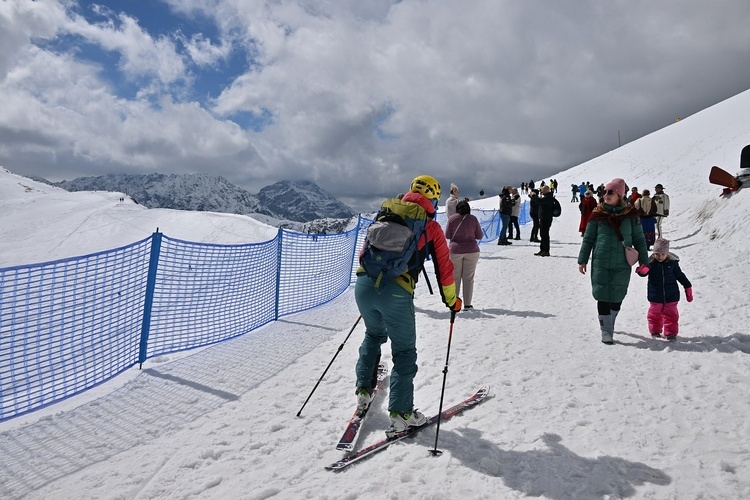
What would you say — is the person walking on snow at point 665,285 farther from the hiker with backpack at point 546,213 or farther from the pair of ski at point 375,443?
the hiker with backpack at point 546,213

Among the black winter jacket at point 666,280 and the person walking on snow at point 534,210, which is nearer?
the black winter jacket at point 666,280

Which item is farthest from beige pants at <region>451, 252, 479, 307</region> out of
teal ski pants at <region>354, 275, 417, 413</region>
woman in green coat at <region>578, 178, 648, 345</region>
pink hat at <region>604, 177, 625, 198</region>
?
teal ski pants at <region>354, 275, 417, 413</region>

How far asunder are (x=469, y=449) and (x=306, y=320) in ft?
16.8

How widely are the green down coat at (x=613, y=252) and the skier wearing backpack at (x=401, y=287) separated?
2.88m

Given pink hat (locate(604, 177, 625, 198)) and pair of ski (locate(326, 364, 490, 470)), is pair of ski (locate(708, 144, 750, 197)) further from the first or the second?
pair of ski (locate(326, 364, 490, 470))

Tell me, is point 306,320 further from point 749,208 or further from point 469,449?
point 749,208

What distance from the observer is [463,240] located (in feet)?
25.2

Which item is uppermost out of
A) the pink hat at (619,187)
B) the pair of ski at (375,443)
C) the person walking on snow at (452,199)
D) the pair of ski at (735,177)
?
the pair of ski at (735,177)

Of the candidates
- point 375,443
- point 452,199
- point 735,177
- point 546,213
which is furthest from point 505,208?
point 375,443

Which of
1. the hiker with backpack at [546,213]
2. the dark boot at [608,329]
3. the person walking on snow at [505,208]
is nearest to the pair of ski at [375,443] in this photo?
the dark boot at [608,329]

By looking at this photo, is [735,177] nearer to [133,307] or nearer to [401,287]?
[401,287]

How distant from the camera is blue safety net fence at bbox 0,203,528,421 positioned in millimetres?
4449

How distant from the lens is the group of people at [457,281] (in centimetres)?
361

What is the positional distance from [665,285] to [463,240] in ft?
10.3
